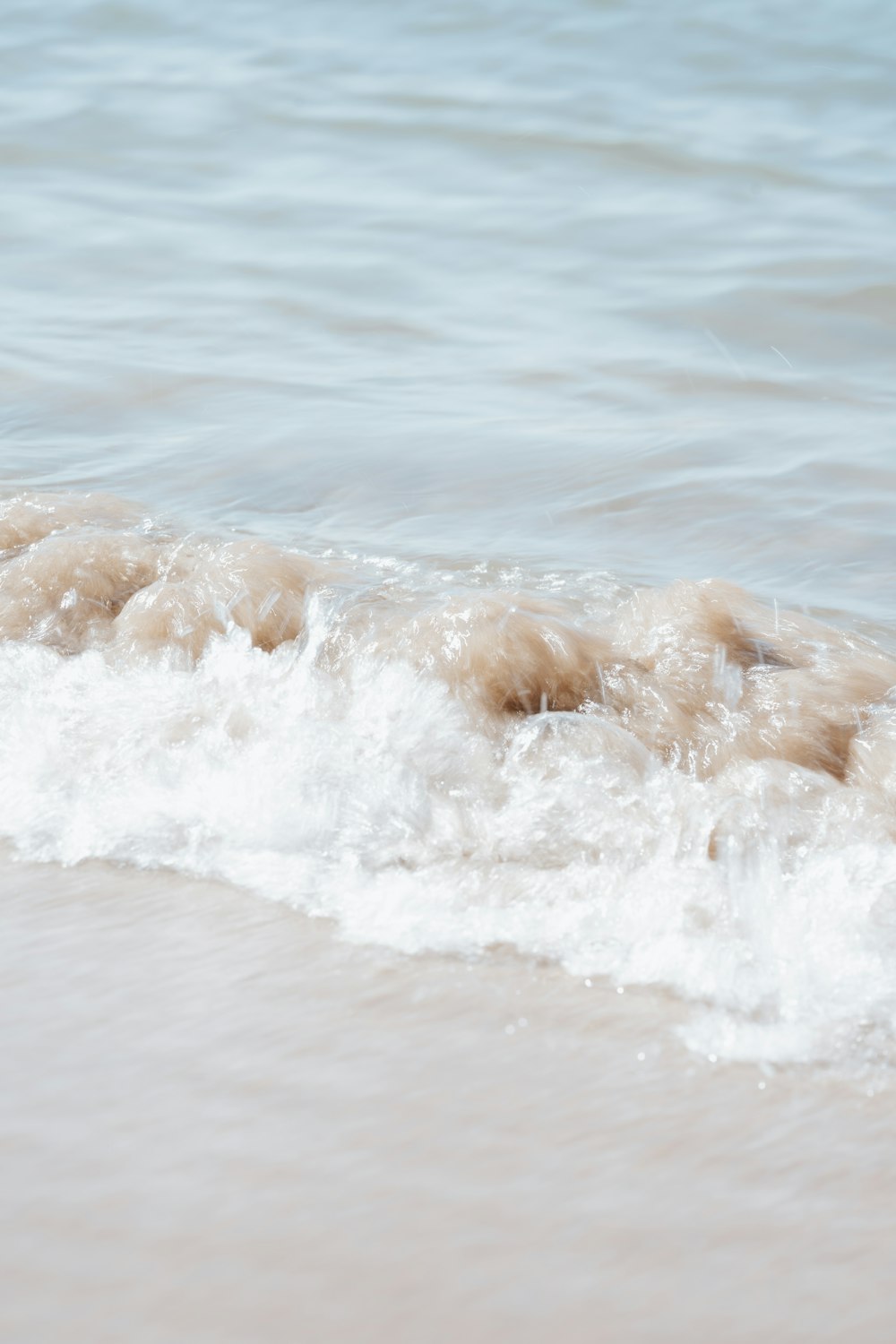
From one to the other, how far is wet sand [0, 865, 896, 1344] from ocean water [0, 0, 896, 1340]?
11 mm

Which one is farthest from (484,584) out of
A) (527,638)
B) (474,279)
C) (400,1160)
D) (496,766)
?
(474,279)

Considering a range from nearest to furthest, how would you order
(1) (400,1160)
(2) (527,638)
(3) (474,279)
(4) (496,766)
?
1. (1) (400,1160)
2. (4) (496,766)
3. (2) (527,638)
4. (3) (474,279)

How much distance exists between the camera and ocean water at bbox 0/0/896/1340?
53.5 inches

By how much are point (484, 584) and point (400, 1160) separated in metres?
1.43

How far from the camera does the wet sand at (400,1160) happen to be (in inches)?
37.6

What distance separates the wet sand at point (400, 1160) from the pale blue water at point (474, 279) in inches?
51.9

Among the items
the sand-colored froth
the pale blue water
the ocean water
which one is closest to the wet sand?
the ocean water

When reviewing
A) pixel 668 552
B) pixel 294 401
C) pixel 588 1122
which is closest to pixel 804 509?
pixel 668 552

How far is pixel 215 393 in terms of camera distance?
12.0 ft

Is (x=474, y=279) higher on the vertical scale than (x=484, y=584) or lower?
higher

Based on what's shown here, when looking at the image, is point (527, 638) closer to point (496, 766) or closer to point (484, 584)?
point (496, 766)

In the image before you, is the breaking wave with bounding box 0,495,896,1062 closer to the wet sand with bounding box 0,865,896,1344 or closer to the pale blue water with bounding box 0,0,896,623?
the wet sand with bounding box 0,865,896,1344

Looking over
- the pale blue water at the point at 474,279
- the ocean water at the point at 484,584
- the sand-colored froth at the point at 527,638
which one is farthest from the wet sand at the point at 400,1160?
the pale blue water at the point at 474,279

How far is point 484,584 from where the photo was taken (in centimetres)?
242
